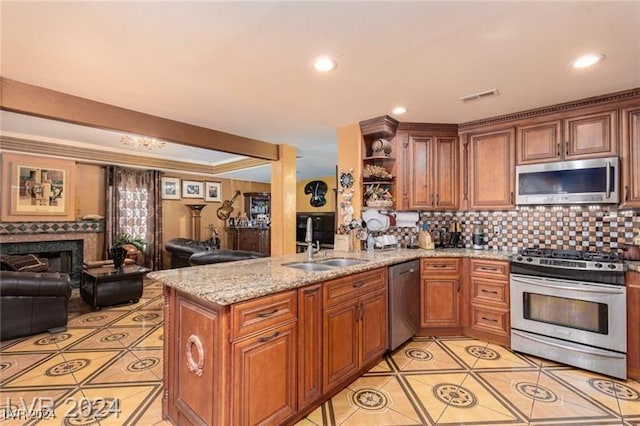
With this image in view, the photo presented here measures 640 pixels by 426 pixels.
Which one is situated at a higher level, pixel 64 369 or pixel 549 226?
pixel 549 226

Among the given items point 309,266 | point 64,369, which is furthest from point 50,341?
point 309,266

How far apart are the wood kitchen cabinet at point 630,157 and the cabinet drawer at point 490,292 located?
47.9 inches

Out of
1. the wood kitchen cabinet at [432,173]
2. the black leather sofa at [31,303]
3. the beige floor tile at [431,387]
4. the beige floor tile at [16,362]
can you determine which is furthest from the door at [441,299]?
the black leather sofa at [31,303]

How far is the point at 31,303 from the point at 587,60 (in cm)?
525

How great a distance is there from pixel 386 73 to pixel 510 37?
0.79 metres

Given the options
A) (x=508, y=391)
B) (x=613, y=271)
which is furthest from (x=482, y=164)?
(x=508, y=391)

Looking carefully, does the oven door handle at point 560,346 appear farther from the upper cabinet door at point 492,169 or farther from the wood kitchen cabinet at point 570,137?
the wood kitchen cabinet at point 570,137

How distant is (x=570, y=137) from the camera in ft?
9.07

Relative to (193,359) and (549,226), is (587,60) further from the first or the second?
(193,359)

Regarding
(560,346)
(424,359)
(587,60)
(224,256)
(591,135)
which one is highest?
(587,60)

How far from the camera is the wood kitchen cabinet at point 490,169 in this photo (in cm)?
309

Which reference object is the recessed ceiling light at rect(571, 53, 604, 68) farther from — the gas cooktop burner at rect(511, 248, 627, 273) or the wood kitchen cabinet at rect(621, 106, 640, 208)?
the gas cooktop burner at rect(511, 248, 627, 273)

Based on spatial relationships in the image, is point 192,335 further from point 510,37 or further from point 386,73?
point 510,37

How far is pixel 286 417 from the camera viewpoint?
65.4 inches
